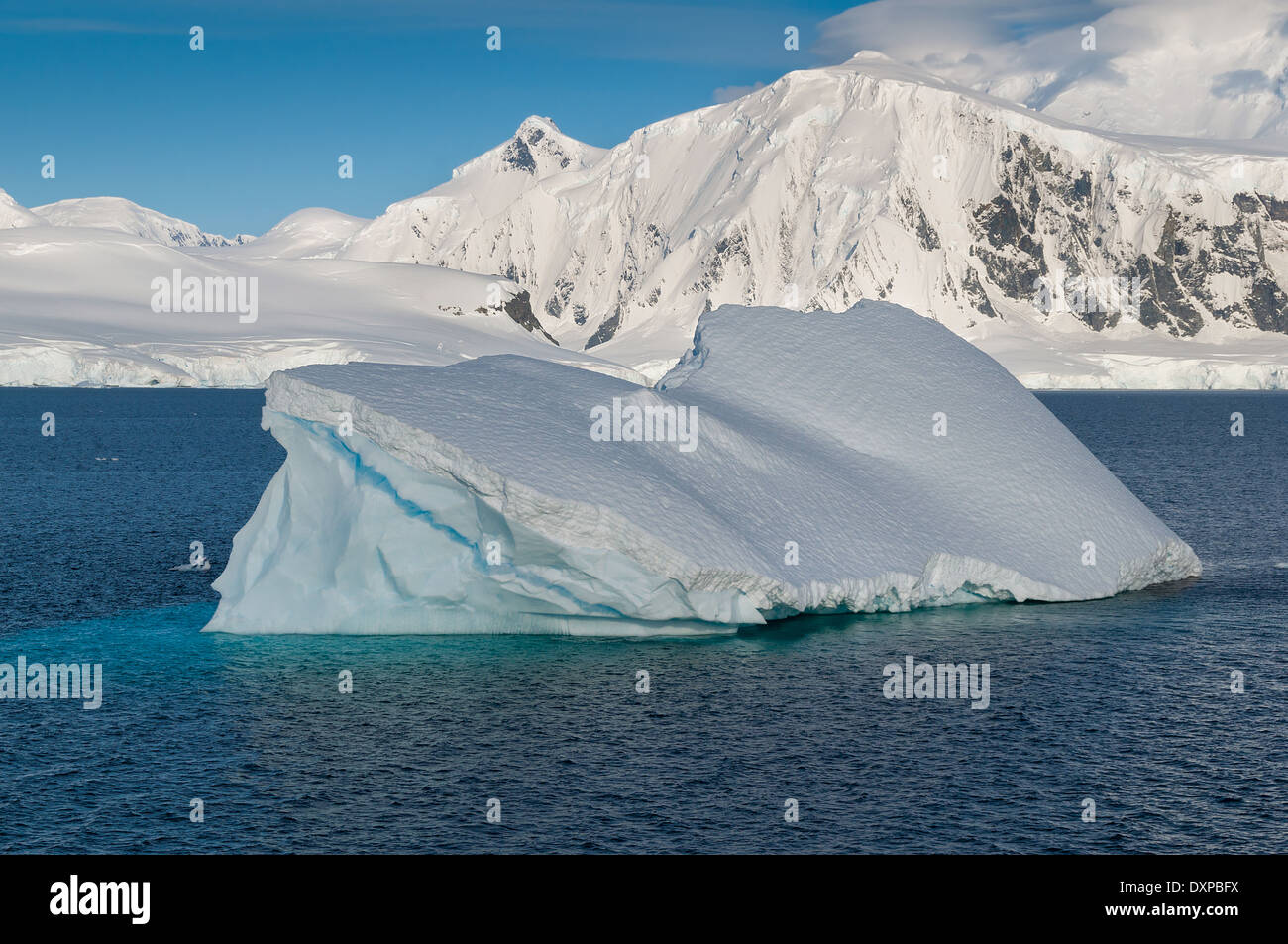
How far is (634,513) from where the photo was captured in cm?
2934

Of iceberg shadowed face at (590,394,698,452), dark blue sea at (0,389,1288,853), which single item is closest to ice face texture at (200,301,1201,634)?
iceberg shadowed face at (590,394,698,452)

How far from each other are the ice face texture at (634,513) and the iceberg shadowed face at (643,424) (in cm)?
17

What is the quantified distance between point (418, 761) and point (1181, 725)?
46.0ft

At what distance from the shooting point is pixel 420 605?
32.0 meters

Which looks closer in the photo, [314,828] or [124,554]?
[314,828]

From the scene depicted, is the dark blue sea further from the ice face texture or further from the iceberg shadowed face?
the iceberg shadowed face

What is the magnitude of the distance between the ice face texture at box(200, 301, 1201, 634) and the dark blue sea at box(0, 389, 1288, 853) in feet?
3.23

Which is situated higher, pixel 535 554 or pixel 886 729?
pixel 535 554

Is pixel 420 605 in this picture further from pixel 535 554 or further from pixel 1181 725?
pixel 1181 725

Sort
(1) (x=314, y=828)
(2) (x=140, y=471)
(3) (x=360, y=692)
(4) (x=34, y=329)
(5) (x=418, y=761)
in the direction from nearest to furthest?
1. (1) (x=314, y=828)
2. (5) (x=418, y=761)
3. (3) (x=360, y=692)
4. (2) (x=140, y=471)
5. (4) (x=34, y=329)

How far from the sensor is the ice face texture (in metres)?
29.9

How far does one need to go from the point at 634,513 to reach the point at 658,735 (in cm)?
718
